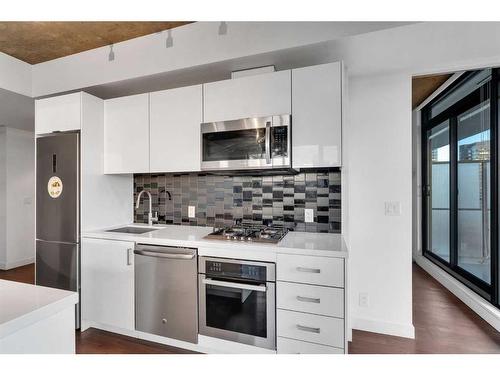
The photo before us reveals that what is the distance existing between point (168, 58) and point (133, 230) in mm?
1578

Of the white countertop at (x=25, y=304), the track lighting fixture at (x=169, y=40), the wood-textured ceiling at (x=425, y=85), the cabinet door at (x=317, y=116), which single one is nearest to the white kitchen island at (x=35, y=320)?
the white countertop at (x=25, y=304)

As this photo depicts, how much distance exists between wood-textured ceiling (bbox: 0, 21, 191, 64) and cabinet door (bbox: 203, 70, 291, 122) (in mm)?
607

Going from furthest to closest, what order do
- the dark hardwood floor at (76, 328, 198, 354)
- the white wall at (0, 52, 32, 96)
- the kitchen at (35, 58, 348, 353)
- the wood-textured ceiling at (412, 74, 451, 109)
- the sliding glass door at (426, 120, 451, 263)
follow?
the sliding glass door at (426, 120, 451, 263) < the wood-textured ceiling at (412, 74, 451, 109) < the white wall at (0, 52, 32, 96) < the dark hardwood floor at (76, 328, 198, 354) < the kitchen at (35, 58, 348, 353)

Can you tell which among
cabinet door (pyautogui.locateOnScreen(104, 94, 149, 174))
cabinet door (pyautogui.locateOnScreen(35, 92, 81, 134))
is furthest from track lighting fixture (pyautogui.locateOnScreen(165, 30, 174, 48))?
cabinet door (pyautogui.locateOnScreen(35, 92, 81, 134))

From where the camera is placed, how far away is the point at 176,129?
2178mm

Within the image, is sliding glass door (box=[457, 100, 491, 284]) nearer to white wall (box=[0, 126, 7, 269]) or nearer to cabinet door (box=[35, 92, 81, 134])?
cabinet door (box=[35, 92, 81, 134])

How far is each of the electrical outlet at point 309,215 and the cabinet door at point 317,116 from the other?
1.73 feet

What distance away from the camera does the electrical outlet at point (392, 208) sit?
2.18 m

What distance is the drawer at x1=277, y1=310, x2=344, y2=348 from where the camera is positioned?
153 cm

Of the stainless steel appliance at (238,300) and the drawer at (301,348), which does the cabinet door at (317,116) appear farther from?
the drawer at (301,348)

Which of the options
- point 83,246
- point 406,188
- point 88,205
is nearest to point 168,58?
point 88,205

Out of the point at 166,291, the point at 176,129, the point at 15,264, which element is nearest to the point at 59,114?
the point at 176,129

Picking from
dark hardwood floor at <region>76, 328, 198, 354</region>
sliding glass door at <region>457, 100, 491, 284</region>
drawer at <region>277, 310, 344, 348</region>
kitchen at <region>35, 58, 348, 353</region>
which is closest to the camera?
drawer at <region>277, 310, 344, 348</region>

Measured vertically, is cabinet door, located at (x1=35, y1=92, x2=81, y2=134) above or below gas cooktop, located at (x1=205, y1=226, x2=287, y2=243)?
above
